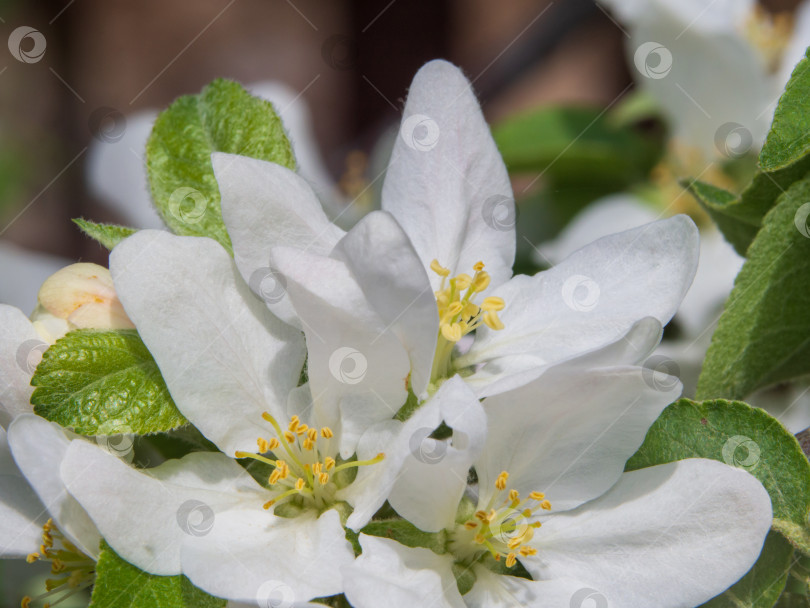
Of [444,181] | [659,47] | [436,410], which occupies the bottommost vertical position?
[436,410]

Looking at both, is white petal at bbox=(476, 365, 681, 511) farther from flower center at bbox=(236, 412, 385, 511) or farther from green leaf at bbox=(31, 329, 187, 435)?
green leaf at bbox=(31, 329, 187, 435)

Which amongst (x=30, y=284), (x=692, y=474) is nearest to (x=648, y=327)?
(x=692, y=474)

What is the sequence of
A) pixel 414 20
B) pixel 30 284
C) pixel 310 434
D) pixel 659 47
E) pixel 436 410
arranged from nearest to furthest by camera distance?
pixel 436 410
pixel 310 434
pixel 659 47
pixel 30 284
pixel 414 20

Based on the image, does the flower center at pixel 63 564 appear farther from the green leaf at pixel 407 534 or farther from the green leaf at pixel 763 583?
the green leaf at pixel 763 583

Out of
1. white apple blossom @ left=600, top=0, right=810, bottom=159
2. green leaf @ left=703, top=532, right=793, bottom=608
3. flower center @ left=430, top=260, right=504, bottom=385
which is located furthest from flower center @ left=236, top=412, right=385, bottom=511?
white apple blossom @ left=600, top=0, right=810, bottom=159

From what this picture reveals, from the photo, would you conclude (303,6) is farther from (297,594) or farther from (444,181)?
(297,594)

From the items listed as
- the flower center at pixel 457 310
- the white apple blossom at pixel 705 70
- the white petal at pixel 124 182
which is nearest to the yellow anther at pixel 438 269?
the flower center at pixel 457 310
